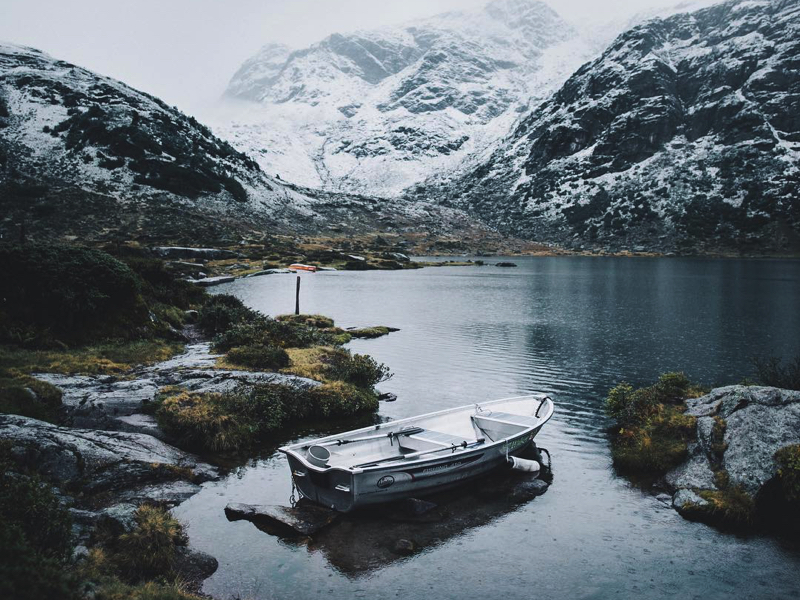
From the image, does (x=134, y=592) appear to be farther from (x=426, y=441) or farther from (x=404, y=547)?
(x=426, y=441)

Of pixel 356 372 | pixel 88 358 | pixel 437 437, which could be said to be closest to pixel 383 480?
pixel 437 437

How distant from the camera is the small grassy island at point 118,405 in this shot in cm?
1207

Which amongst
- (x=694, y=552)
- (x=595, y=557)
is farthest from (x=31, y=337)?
(x=694, y=552)

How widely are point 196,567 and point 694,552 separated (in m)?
14.1

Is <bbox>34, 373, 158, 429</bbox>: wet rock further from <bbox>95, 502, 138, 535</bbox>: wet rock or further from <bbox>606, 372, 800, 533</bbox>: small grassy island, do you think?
<bbox>606, 372, 800, 533</bbox>: small grassy island

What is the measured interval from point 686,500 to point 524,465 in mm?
5772

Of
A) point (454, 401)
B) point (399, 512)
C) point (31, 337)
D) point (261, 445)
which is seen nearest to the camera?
point (399, 512)

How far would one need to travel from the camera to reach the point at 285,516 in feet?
55.8

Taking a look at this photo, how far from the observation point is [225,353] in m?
32.7

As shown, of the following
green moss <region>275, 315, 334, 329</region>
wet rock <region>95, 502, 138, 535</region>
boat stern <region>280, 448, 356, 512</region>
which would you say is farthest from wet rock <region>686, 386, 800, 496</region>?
green moss <region>275, 315, 334, 329</region>

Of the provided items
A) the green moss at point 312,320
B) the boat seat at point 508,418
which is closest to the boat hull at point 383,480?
the boat seat at point 508,418

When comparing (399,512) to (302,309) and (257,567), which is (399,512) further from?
(302,309)

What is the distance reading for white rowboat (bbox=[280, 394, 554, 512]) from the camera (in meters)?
17.4

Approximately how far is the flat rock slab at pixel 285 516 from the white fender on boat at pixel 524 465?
7684 millimetres
